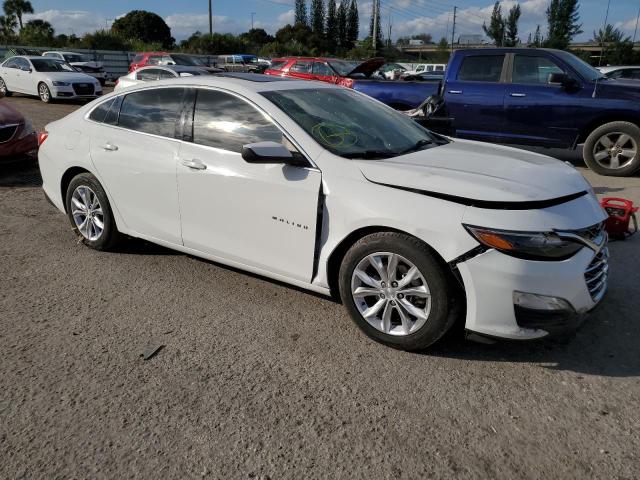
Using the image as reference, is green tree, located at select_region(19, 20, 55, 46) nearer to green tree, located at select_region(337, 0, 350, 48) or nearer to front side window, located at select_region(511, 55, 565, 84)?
front side window, located at select_region(511, 55, 565, 84)

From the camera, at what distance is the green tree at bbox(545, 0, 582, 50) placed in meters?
62.8

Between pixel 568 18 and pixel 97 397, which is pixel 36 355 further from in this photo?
pixel 568 18

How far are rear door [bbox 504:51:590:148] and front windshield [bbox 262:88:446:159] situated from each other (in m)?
4.79

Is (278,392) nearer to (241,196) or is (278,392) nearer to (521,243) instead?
(241,196)

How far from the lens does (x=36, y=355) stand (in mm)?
3168

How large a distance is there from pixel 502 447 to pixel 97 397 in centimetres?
201

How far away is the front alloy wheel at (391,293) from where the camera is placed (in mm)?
3059

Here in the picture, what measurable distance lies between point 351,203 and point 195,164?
129cm

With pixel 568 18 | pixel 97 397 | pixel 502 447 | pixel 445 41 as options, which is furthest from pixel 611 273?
pixel 445 41

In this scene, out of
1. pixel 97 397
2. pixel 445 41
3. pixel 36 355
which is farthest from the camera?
pixel 445 41

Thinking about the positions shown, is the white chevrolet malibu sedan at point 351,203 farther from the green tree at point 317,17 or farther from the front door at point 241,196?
the green tree at point 317,17

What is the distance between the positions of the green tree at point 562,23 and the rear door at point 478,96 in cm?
6185

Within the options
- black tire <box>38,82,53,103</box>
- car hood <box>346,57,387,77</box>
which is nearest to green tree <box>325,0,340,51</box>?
black tire <box>38,82,53,103</box>

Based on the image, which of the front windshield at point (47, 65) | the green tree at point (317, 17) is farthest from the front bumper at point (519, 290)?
the green tree at point (317, 17)
